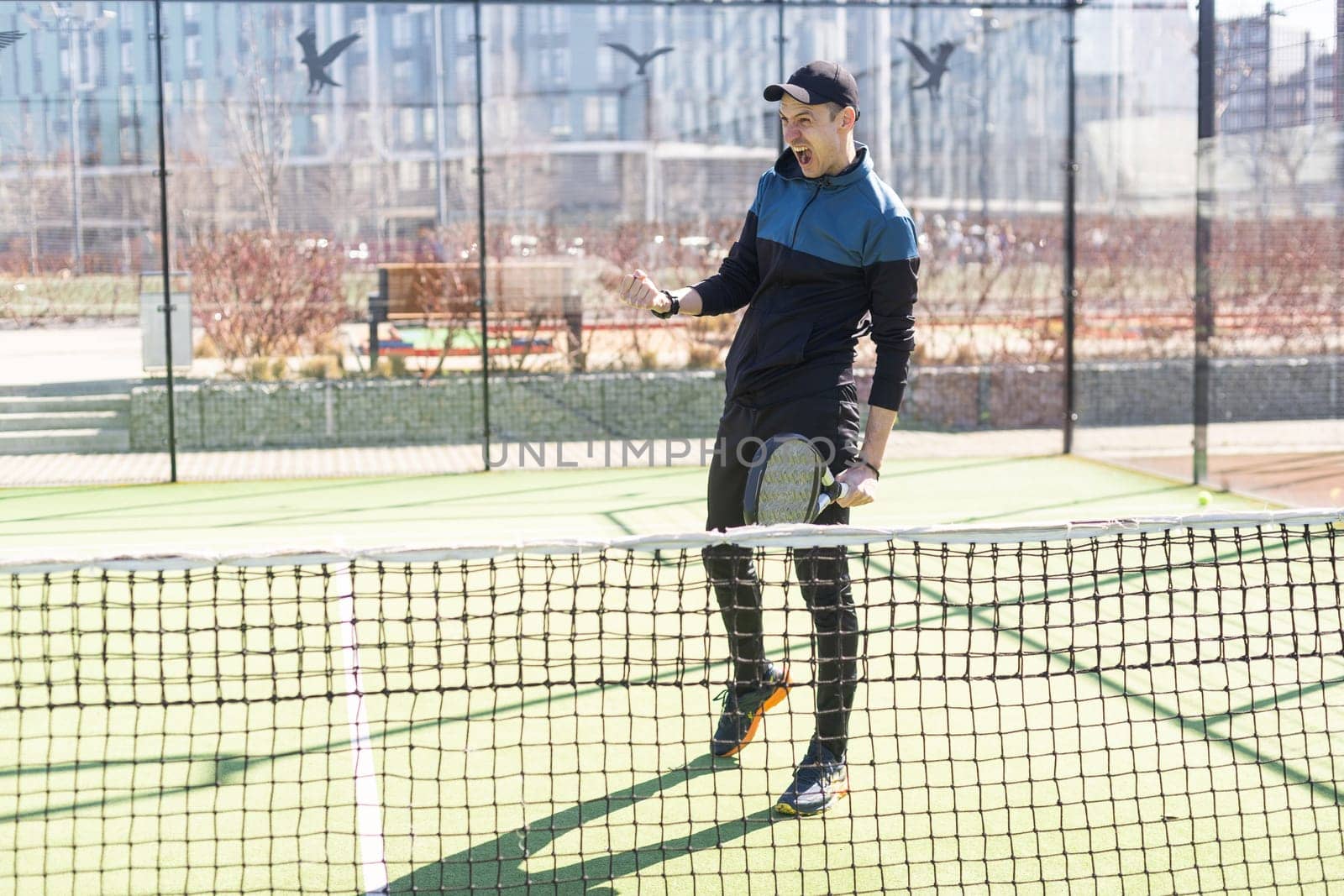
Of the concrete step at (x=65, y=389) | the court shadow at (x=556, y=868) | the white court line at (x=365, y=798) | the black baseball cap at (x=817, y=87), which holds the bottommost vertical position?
the court shadow at (x=556, y=868)

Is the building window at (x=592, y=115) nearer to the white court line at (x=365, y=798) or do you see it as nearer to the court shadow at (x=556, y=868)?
the white court line at (x=365, y=798)

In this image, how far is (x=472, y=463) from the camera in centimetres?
1038

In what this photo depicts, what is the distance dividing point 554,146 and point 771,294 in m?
6.72

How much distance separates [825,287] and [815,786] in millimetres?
1229

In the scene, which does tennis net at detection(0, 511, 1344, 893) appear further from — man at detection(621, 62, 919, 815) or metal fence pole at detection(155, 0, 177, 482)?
metal fence pole at detection(155, 0, 177, 482)

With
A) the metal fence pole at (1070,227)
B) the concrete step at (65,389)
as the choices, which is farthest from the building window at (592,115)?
the concrete step at (65,389)

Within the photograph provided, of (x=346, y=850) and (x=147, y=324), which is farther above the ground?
(x=147, y=324)

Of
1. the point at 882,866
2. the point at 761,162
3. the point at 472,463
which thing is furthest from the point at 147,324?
the point at 882,866

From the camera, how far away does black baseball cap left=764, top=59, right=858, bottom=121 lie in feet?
12.1

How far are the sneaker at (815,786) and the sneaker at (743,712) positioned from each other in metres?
0.21

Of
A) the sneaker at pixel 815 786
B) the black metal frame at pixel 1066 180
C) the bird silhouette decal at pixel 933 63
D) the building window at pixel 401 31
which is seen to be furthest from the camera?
the bird silhouette decal at pixel 933 63

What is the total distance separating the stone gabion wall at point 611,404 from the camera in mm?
10109

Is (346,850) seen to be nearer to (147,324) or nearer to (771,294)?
(771,294)

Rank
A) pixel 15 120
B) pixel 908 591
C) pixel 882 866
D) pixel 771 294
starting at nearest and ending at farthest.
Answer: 1. pixel 882 866
2. pixel 771 294
3. pixel 908 591
4. pixel 15 120
